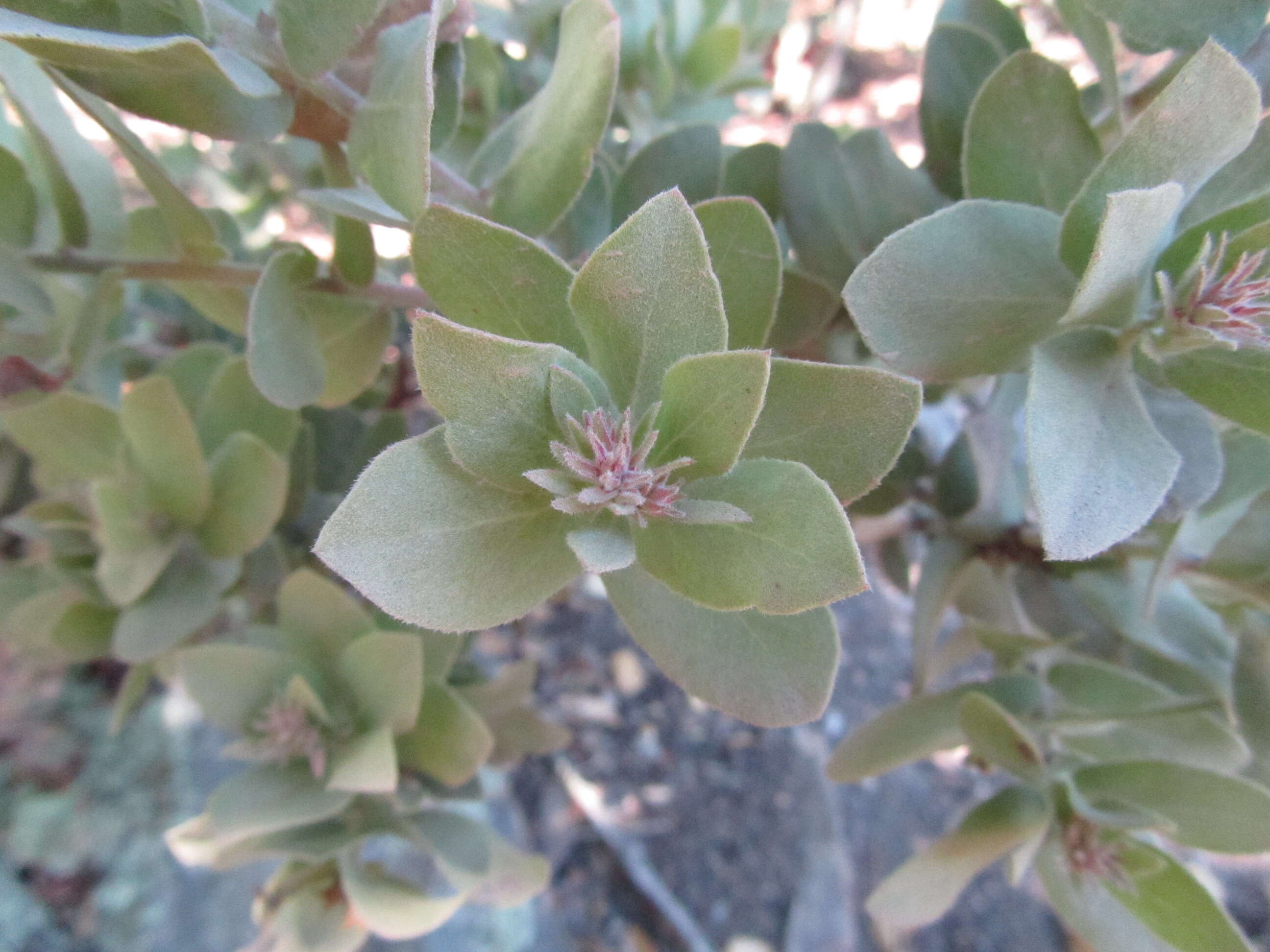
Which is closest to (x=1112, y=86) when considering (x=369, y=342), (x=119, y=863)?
(x=369, y=342)

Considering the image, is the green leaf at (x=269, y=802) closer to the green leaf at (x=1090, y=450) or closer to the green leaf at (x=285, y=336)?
the green leaf at (x=285, y=336)

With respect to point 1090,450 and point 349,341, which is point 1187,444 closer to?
point 1090,450

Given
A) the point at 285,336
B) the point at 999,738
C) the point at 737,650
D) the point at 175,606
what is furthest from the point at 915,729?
the point at 175,606

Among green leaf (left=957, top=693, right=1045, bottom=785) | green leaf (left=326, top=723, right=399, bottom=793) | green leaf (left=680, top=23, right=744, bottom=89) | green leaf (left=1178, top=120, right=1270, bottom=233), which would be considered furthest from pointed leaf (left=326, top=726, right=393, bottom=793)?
green leaf (left=680, top=23, right=744, bottom=89)

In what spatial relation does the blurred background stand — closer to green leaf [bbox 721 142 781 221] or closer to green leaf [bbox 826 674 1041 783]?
green leaf [bbox 826 674 1041 783]

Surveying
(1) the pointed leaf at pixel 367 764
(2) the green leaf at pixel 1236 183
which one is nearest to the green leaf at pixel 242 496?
(1) the pointed leaf at pixel 367 764

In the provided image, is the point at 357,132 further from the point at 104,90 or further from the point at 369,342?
the point at 369,342
